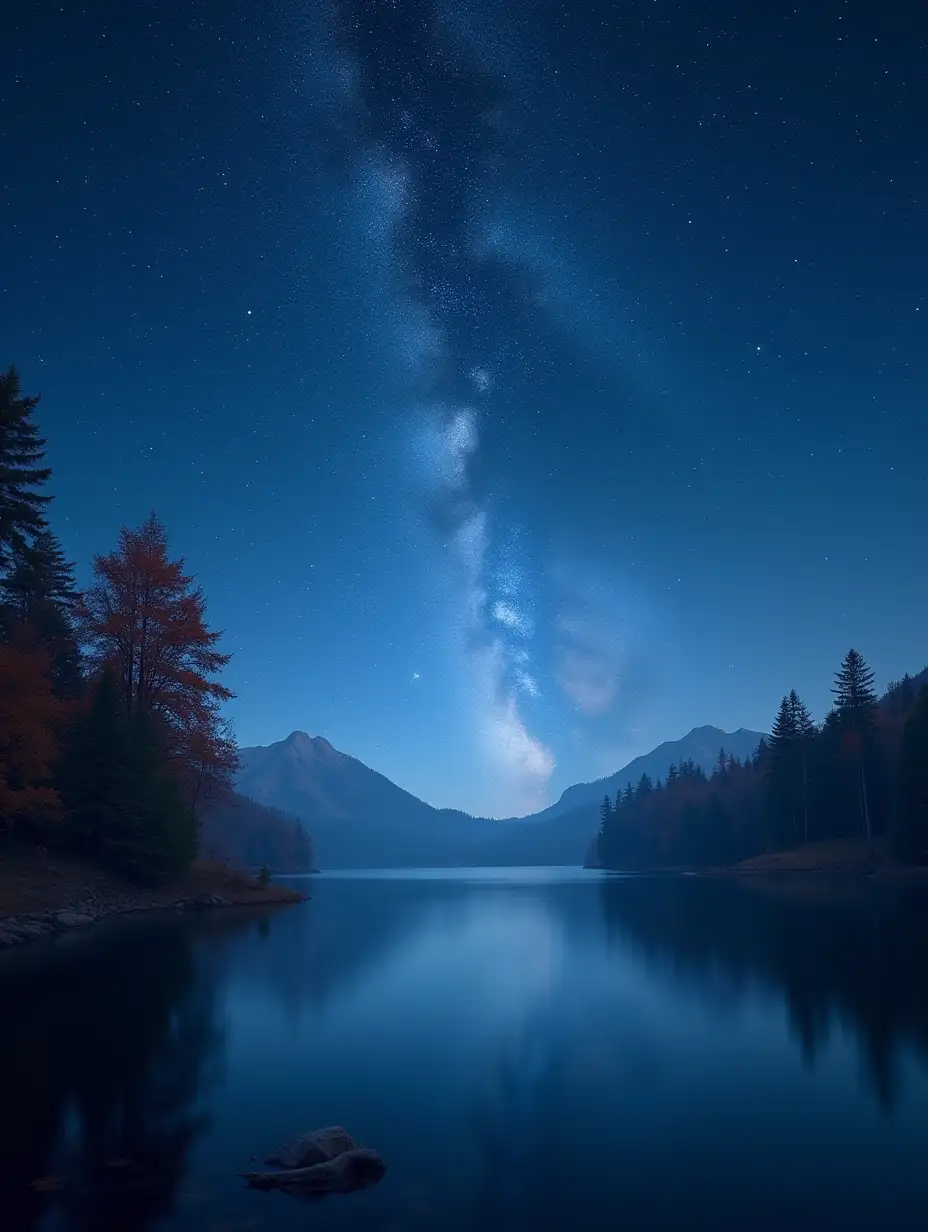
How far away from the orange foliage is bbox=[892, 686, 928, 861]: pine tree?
70237 millimetres

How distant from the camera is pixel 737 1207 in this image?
7.58m

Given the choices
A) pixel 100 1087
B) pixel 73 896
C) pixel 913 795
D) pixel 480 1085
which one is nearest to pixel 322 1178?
pixel 480 1085

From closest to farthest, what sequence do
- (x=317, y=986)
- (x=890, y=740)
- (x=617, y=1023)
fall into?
(x=617, y=1023) → (x=317, y=986) → (x=890, y=740)

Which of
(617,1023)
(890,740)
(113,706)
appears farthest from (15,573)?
(890,740)

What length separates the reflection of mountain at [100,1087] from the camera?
24.6 ft

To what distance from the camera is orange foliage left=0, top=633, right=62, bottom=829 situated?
30844 millimetres

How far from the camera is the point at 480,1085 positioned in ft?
38.8

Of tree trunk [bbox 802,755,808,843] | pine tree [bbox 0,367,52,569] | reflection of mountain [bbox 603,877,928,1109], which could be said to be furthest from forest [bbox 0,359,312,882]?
tree trunk [bbox 802,755,808,843]

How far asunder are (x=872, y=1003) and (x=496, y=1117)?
1038cm

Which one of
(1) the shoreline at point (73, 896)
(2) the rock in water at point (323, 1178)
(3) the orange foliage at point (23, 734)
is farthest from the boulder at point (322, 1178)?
(3) the orange foliage at point (23, 734)

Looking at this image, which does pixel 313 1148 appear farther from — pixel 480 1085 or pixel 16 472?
pixel 16 472

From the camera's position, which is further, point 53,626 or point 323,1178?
point 53,626

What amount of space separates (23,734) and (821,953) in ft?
101

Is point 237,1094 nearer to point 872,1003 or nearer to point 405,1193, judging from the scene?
point 405,1193
